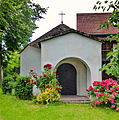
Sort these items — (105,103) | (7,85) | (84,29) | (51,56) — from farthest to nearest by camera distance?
(84,29) → (7,85) → (51,56) → (105,103)

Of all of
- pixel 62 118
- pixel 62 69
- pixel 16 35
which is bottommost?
pixel 62 118

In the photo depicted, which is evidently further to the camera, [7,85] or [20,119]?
[7,85]

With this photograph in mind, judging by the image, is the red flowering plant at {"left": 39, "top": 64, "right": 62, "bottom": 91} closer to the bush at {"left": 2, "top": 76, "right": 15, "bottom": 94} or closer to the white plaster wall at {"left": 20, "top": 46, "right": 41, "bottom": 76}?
the white plaster wall at {"left": 20, "top": 46, "right": 41, "bottom": 76}

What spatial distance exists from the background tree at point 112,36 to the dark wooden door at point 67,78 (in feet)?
A: 31.1

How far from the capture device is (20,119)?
631cm

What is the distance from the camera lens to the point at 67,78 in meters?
12.3

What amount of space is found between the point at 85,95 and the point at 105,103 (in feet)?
10.6

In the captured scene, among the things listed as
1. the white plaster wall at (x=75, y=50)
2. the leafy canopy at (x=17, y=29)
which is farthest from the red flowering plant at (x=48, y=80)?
the leafy canopy at (x=17, y=29)

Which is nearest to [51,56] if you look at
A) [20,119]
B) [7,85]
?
[20,119]

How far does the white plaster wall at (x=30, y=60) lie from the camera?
44.0 ft

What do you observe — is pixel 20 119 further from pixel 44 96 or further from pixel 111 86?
pixel 111 86

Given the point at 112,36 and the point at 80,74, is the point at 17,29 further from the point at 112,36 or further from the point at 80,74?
the point at 112,36

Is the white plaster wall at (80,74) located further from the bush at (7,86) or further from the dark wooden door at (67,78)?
the bush at (7,86)

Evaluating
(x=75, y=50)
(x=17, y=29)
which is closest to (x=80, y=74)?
(x=75, y=50)
